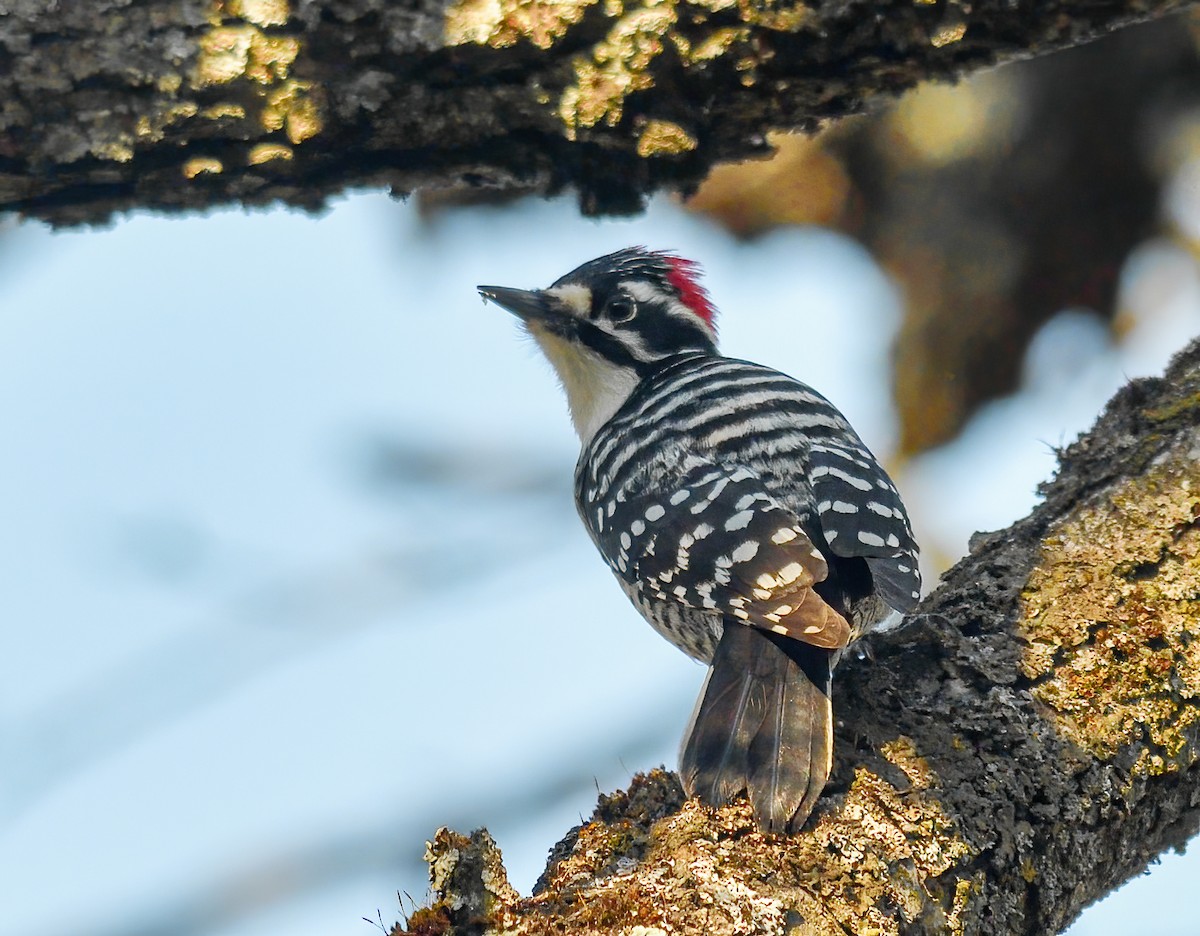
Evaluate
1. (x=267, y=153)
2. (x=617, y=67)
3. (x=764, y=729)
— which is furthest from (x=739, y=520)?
(x=267, y=153)

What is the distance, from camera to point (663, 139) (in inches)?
133

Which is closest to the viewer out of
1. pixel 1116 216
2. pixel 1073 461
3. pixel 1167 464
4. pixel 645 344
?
pixel 1167 464

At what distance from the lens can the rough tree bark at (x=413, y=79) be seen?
3041 mm

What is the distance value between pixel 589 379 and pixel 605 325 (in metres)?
0.23

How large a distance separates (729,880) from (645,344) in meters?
3.11

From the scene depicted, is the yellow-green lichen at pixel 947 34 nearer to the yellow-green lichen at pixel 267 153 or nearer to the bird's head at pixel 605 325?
the yellow-green lichen at pixel 267 153

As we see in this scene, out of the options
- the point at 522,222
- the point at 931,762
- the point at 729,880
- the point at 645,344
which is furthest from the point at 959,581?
the point at 522,222

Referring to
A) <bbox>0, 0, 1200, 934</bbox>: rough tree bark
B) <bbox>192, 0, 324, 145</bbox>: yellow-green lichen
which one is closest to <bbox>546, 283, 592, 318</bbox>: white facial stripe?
<bbox>0, 0, 1200, 934</bbox>: rough tree bark

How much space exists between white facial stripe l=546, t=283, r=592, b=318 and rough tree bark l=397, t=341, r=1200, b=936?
6.61ft

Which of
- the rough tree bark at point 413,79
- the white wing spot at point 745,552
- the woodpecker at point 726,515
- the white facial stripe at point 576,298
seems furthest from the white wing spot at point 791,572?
the white facial stripe at point 576,298

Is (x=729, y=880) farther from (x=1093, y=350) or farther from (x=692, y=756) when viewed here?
(x=1093, y=350)

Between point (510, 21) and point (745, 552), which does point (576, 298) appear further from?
point (510, 21)

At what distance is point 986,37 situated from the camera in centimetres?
326

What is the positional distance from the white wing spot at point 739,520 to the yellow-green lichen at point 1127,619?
2.62 ft
